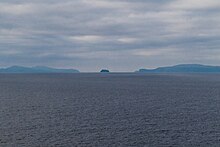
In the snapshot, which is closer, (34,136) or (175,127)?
(34,136)

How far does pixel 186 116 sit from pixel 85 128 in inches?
829

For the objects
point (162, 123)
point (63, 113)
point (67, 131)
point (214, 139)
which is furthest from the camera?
point (63, 113)

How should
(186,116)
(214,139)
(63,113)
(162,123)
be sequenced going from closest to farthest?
(214,139)
(162,123)
(186,116)
(63,113)

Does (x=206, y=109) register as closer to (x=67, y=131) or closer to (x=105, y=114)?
(x=105, y=114)

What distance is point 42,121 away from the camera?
185 feet

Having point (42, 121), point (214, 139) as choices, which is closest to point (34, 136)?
point (42, 121)

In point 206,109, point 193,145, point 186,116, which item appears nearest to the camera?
point 193,145

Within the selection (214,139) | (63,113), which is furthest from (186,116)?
(63,113)

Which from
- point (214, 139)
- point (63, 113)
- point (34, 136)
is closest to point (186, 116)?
point (214, 139)

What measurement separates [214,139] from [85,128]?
59.7 feet

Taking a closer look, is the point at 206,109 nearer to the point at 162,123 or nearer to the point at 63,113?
the point at 162,123

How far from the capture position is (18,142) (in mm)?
41281

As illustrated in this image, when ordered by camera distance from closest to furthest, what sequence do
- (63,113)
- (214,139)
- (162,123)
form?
(214,139)
(162,123)
(63,113)

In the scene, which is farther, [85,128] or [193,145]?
[85,128]
